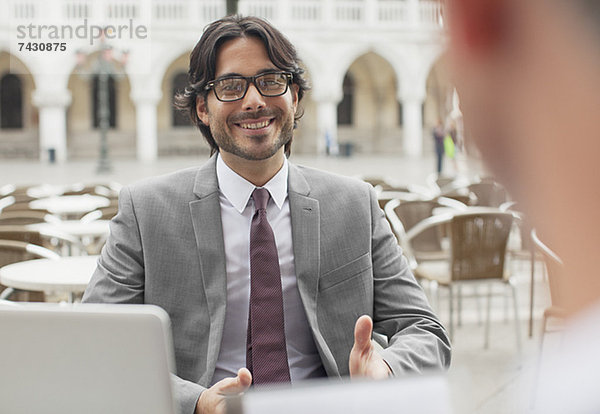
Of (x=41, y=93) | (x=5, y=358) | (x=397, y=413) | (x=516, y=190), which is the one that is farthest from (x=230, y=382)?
(x=41, y=93)

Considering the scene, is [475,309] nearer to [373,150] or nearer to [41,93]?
[41,93]

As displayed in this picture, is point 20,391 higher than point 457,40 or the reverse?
the reverse

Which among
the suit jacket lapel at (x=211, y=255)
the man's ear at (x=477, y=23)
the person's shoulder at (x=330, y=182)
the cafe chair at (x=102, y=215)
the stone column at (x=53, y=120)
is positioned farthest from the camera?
the stone column at (x=53, y=120)

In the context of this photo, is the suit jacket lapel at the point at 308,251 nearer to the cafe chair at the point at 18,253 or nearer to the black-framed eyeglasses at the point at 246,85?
the black-framed eyeglasses at the point at 246,85

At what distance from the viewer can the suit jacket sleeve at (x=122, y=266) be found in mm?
1854

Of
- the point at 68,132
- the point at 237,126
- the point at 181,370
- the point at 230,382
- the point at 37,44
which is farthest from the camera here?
the point at 68,132

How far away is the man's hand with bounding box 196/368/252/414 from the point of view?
1.43 metres

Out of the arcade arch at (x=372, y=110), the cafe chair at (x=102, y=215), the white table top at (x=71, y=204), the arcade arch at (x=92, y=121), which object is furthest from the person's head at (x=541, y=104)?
the arcade arch at (x=372, y=110)

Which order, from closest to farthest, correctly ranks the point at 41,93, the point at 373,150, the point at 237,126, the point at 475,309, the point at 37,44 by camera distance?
the point at 237,126 < the point at 37,44 < the point at 475,309 < the point at 41,93 < the point at 373,150

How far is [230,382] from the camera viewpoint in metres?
1.46

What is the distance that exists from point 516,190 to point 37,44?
235 centimetres

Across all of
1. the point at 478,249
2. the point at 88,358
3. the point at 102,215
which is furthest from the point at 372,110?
the point at 88,358

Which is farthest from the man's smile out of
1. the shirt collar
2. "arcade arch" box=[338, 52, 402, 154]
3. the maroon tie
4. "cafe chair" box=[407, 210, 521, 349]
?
"arcade arch" box=[338, 52, 402, 154]

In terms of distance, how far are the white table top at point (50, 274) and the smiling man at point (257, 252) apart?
1421 mm
